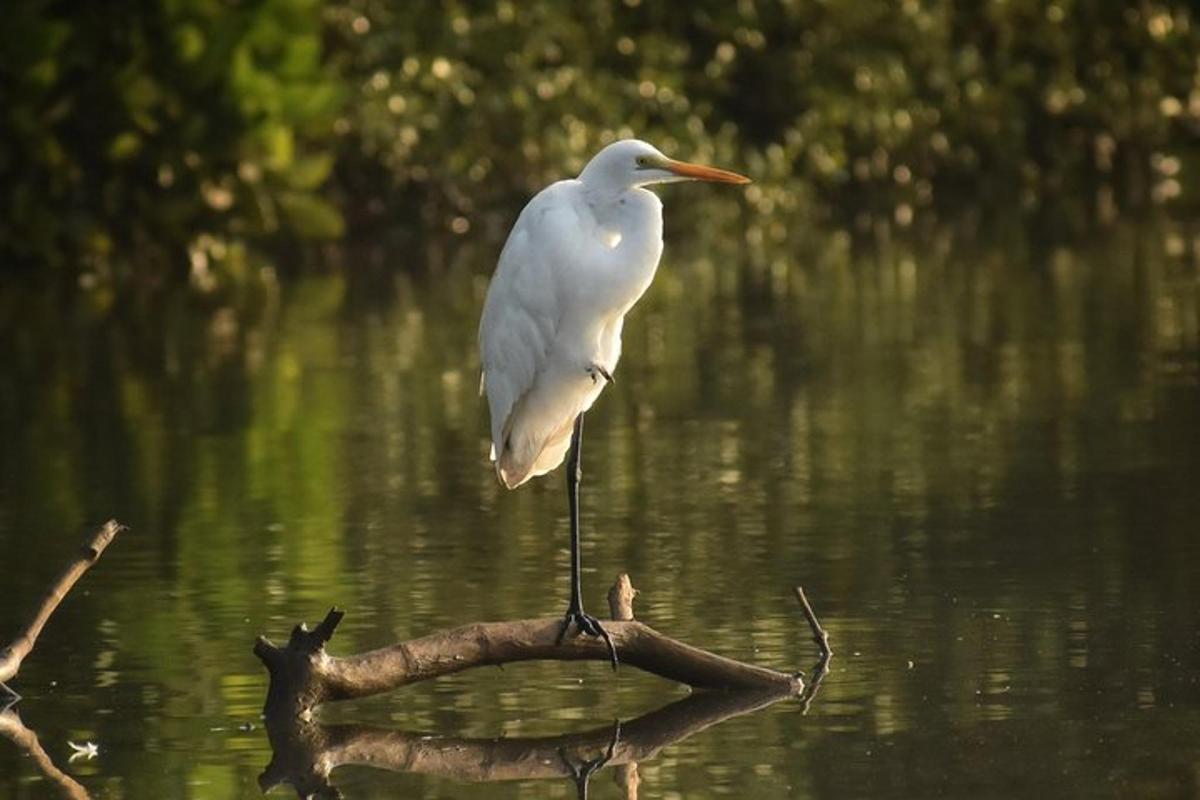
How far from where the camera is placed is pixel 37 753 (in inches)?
285

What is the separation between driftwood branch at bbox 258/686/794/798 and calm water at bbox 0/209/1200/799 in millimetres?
61

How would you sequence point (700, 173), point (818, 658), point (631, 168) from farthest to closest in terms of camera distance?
1. point (818, 658)
2. point (631, 168)
3. point (700, 173)

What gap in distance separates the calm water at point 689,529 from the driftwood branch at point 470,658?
11 cm

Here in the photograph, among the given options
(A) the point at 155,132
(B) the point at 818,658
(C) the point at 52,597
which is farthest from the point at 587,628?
(A) the point at 155,132

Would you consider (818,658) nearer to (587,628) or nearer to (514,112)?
(587,628)

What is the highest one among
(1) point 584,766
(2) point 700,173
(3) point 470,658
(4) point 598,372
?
(2) point 700,173

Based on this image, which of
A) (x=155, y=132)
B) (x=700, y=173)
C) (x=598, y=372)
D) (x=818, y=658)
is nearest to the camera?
(x=700, y=173)

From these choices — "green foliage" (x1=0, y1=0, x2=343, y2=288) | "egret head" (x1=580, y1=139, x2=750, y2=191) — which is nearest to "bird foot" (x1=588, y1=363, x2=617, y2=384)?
"egret head" (x1=580, y1=139, x2=750, y2=191)

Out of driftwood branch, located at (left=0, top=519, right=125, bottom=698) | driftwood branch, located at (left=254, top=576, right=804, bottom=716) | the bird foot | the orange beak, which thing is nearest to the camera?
driftwood branch, located at (left=254, top=576, right=804, bottom=716)

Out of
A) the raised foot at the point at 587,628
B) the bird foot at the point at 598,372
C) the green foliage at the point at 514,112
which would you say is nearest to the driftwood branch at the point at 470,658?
the raised foot at the point at 587,628

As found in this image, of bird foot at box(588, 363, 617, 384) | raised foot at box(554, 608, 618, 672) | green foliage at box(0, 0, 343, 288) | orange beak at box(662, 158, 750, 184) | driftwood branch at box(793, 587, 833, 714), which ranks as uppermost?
green foliage at box(0, 0, 343, 288)

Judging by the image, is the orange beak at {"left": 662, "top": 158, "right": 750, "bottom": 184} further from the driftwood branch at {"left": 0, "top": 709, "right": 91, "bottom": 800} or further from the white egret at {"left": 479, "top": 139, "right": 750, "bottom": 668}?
the driftwood branch at {"left": 0, "top": 709, "right": 91, "bottom": 800}

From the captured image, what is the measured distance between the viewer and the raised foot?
25.2 feet

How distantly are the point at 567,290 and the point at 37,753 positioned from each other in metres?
1.77
